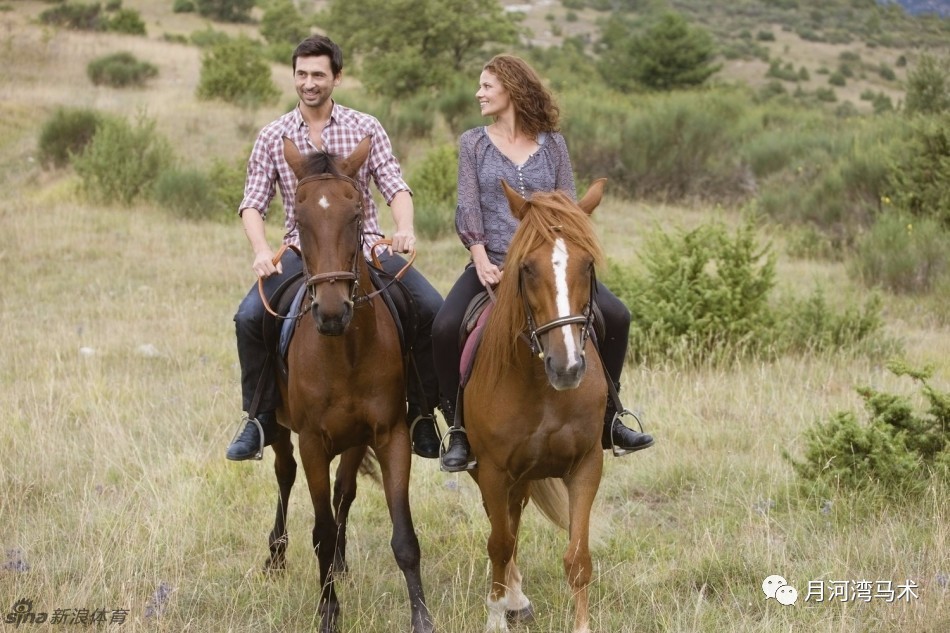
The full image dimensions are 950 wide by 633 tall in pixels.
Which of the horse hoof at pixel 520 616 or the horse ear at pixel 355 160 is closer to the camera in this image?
the horse ear at pixel 355 160

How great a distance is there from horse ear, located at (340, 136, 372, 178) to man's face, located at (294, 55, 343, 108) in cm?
63

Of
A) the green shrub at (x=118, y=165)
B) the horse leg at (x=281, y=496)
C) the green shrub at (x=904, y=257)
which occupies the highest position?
the horse leg at (x=281, y=496)

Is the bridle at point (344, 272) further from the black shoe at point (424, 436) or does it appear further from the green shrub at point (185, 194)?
the green shrub at point (185, 194)

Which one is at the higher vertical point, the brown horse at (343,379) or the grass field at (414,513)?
the brown horse at (343,379)

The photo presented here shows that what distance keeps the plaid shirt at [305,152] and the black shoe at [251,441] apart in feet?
3.09

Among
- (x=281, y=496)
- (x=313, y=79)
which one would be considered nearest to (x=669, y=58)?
(x=313, y=79)

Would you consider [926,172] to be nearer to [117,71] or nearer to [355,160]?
[355,160]

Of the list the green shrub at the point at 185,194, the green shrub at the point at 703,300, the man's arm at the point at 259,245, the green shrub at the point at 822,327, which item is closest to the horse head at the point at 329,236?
the man's arm at the point at 259,245

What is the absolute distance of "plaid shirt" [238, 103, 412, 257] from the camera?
479cm

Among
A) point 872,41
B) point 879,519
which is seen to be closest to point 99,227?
point 879,519

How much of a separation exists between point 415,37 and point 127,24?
1713 cm

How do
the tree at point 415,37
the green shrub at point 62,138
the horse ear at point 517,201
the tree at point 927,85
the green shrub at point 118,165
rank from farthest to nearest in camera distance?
the tree at point 415,37
the green shrub at point 62,138
the tree at point 927,85
the green shrub at point 118,165
the horse ear at point 517,201

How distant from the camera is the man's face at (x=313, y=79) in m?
4.61

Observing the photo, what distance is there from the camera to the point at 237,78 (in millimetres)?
25234
